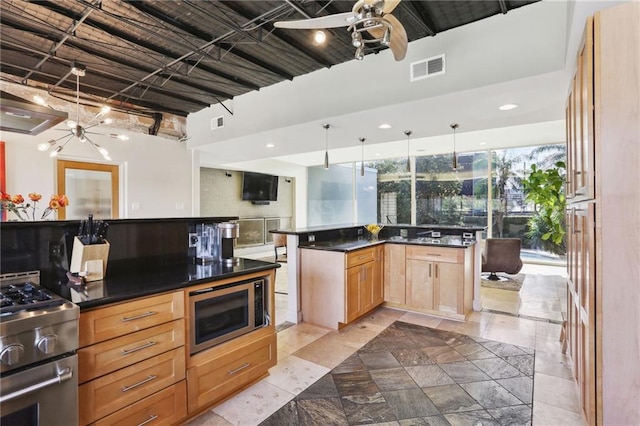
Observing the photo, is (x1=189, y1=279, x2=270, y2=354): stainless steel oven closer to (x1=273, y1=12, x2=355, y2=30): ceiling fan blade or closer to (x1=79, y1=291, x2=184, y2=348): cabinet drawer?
(x1=79, y1=291, x2=184, y2=348): cabinet drawer

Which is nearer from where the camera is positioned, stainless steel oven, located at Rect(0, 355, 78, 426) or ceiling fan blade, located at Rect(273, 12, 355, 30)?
stainless steel oven, located at Rect(0, 355, 78, 426)

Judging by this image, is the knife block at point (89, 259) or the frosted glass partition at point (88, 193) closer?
the knife block at point (89, 259)

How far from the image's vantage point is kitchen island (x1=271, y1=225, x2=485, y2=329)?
3.46 metres

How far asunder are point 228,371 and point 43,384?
106 cm

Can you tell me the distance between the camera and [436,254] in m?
3.74

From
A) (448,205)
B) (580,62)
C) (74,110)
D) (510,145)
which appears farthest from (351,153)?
(580,62)

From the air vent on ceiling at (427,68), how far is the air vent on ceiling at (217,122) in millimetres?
3349

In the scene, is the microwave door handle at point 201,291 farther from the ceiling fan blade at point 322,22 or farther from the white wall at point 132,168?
the white wall at point 132,168

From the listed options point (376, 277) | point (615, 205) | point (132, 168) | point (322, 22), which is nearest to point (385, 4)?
point (322, 22)

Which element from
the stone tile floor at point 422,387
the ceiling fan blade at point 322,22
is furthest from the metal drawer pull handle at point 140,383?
the ceiling fan blade at point 322,22

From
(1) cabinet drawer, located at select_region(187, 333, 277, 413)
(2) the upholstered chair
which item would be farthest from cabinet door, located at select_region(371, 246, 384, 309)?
(2) the upholstered chair

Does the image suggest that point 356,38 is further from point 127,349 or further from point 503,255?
point 503,255

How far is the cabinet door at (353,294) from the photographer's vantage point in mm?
3396

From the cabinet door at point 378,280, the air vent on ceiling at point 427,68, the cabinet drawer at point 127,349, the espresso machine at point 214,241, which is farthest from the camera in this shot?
the cabinet door at point 378,280
